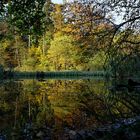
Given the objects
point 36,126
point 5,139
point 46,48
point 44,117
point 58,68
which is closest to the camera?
point 5,139

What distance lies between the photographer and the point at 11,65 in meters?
58.5

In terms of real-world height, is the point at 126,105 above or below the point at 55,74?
above

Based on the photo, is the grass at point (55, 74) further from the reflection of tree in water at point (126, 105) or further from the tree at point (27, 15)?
the tree at point (27, 15)

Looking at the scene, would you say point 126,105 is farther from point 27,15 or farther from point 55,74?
point 55,74

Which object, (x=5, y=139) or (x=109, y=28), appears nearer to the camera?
(x=5, y=139)

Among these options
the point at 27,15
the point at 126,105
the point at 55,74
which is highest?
the point at 27,15

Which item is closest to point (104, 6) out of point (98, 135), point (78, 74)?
point (98, 135)

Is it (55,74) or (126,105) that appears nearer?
(126,105)

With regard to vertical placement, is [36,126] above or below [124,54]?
below

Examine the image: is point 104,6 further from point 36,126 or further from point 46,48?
point 46,48

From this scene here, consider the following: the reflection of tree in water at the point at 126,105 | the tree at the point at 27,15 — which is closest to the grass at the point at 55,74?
the reflection of tree in water at the point at 126,105

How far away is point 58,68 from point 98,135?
47.0 metres

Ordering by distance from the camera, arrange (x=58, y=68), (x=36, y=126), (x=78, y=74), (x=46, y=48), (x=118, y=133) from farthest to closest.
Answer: (x=46, y=48) → (x=58, y=68) → (x=78, y=74) → (x=36, y=126) → (x=118, y=133)

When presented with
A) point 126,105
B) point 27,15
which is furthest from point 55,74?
point 27,15
